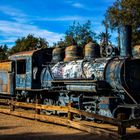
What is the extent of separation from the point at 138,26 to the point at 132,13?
4.79ft

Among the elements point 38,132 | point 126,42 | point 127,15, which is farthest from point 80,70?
point 127,15

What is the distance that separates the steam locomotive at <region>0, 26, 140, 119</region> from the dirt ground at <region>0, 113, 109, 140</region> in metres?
2.46

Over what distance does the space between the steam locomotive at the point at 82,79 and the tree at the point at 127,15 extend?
57.7 ft

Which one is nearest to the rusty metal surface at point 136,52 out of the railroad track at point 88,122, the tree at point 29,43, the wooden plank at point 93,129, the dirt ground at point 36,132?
the railroad track at point 88,122

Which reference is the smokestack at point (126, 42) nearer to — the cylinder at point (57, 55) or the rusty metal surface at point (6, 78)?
the cylinder at point (57, 55)

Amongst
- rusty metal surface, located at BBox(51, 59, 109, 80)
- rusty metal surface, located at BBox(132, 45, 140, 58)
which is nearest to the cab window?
rusty metal surface, located at BBox(51, 59, 109, 80)

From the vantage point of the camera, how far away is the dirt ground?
478 inches

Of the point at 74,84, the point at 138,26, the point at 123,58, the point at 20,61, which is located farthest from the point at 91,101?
the point at 138,26

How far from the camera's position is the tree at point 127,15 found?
37.2 m

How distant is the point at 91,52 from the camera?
58.6 feet

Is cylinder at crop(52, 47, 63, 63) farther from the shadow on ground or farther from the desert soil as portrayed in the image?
the shadow on ground

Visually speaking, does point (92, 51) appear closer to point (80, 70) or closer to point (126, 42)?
point (80, 70)

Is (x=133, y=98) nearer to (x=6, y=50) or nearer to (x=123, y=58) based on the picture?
(x=123, y=58)

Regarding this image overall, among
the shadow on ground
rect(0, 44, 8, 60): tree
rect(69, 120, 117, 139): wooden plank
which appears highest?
rect(0, 44, 8, 60): tree
